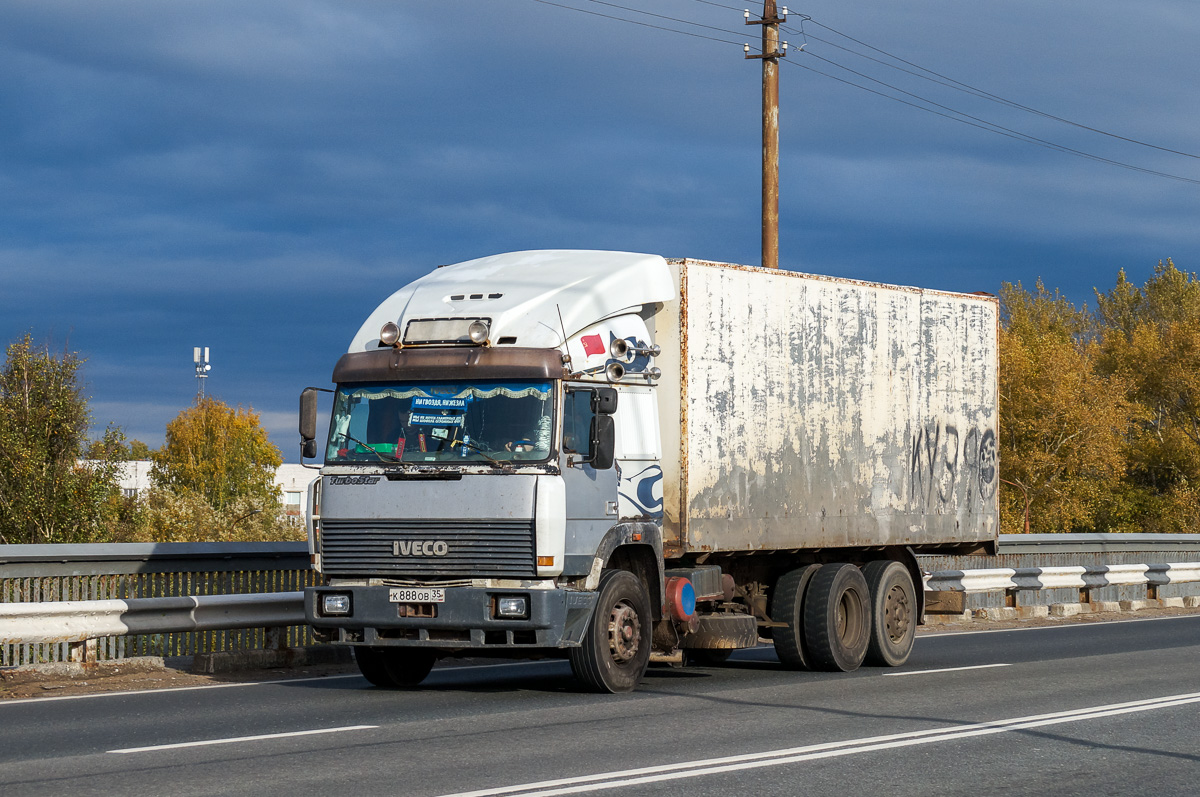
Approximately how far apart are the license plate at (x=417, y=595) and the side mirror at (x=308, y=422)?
1419 millimetres

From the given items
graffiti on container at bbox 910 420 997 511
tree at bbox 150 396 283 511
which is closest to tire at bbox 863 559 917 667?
graffiti on container at bbox 910 420 997 511

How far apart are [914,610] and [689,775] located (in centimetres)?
832

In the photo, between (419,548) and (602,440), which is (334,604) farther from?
(602,440)

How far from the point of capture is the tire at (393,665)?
1248cm

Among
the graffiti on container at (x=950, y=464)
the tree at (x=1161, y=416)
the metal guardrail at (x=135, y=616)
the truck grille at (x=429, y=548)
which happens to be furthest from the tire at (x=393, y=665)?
the tree at (x=1161, y=416)

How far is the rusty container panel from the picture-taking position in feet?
42.0

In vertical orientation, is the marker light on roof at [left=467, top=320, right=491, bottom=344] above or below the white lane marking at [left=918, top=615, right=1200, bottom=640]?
above

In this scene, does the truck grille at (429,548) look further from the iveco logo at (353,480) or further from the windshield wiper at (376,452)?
the windshield wiper at (376,452)

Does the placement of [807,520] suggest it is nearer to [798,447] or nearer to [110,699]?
[798,447]

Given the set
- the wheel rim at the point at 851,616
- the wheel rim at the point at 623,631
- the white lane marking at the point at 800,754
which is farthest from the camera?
the wheel rim at the point at 851,616

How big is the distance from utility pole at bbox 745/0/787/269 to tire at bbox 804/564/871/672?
21.8 feet

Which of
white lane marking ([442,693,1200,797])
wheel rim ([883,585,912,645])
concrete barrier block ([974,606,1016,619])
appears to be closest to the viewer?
white lane marking ([442,693,1200,797])

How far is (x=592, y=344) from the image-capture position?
39.3 feet

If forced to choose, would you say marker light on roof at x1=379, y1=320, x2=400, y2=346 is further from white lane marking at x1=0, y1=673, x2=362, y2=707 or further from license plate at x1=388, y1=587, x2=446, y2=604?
white lane marking at x1=0, y1=673, x2=362, y2=707
